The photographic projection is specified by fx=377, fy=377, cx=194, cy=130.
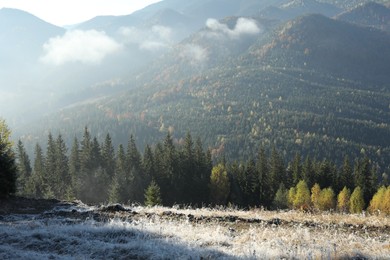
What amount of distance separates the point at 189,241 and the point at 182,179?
81546 mm

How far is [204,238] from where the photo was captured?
12266 mm

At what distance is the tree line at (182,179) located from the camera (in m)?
85.2

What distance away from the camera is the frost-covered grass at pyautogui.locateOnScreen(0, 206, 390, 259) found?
10.2 metres

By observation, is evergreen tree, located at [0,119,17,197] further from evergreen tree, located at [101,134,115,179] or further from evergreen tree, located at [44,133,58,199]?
evergreen tree, located at [44,133,58,199]

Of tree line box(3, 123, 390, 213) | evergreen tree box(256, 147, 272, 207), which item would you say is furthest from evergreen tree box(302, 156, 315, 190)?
evergreen tree box(256, 147, 272, 207)

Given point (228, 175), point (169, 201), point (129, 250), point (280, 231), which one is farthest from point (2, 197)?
point (228, 175)

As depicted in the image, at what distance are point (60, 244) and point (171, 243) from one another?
344 cm

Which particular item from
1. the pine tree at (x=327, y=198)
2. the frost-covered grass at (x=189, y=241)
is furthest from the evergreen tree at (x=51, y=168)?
the frost-covered grass at (x=189, y=241)

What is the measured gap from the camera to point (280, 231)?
44.2 ft

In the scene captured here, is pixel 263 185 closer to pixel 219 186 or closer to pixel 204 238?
pixel 219 186

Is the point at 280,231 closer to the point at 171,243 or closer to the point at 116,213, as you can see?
the point at 171,243

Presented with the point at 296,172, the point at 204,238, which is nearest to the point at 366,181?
the point at 296,172

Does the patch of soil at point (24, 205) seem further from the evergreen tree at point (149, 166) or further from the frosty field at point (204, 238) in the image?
the evergreen tree at point (149, 166)

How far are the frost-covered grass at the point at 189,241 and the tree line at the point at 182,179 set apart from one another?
214 ft
